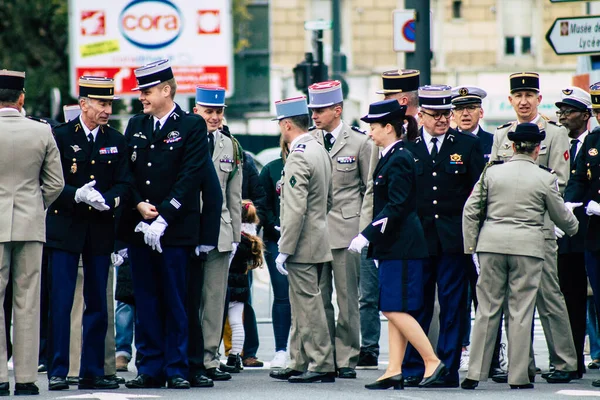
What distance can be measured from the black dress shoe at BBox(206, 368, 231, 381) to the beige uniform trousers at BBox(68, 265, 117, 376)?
733mm

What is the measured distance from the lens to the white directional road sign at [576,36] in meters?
14.0

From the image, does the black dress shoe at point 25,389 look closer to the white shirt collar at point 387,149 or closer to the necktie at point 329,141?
the white shirt collar at point 387,149

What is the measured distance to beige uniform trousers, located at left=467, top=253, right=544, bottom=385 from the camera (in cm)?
1010

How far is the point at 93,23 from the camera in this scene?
27.7 metres

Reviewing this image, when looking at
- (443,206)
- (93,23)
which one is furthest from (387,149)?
(93,23)

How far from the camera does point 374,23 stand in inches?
1644

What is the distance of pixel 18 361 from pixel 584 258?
4496 millimetres

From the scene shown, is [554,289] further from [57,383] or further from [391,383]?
[57,383]

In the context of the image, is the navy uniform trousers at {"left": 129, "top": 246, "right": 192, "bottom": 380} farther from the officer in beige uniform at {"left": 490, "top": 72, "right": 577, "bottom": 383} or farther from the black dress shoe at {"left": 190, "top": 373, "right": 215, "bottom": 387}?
the officer in beige uniform at {"left": 490, "top": 72, "right": 577, "bottom": 383}

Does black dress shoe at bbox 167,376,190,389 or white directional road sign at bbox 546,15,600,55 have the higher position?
white directional road sign at bbox 546,15,600,55

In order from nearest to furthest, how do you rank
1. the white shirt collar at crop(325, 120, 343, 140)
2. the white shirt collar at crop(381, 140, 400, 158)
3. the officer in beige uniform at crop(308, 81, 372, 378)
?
the white shirt collar at crop(381, 140, 400, 158) → the officer in beige uniform at crop(308, 81, 372, 378) → the white shirt collar at crop(325, 120, 343, 140)

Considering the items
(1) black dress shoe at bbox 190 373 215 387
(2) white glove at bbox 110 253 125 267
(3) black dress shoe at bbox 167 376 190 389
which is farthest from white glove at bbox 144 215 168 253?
(1) black dress shoe at bbox 190 373 215 387

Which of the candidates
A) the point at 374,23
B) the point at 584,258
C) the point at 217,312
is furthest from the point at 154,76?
the point at 374,23

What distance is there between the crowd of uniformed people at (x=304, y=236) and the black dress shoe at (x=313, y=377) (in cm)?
1
